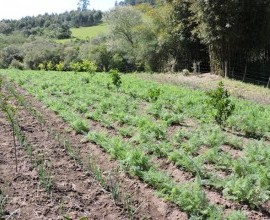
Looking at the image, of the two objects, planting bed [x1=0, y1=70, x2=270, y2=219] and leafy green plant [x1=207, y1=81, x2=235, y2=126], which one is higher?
leafy green plant [x1=207, y1=81, x2=235, y2=126]

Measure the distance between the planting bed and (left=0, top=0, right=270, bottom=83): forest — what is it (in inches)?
414

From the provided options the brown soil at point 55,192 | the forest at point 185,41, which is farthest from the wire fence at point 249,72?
the brown soil at point 55,192

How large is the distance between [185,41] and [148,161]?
2218cm

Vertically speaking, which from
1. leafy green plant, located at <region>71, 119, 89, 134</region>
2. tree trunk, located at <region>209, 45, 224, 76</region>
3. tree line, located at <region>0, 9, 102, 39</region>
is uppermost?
tree line, located at <region>0, 9, 102, 39</region>

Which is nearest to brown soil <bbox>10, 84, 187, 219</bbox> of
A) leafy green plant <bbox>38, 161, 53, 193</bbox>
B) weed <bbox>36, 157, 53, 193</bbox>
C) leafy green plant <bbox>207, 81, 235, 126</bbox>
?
weed <bbox>36, 157, 53, 193</bbox>

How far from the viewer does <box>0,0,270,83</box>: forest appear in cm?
2245

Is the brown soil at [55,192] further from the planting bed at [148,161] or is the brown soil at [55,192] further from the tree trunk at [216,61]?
the tree trunk at [216,61]

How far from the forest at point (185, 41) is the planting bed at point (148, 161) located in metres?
10.5

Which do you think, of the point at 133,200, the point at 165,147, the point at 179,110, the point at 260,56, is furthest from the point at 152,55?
Result: the point at 133,200

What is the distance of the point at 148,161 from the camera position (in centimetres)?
777

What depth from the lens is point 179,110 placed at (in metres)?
12.8

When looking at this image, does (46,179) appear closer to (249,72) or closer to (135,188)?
(135,188)

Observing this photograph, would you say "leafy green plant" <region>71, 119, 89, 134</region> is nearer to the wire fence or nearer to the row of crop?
the row of crop

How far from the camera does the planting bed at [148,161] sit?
6066mm
